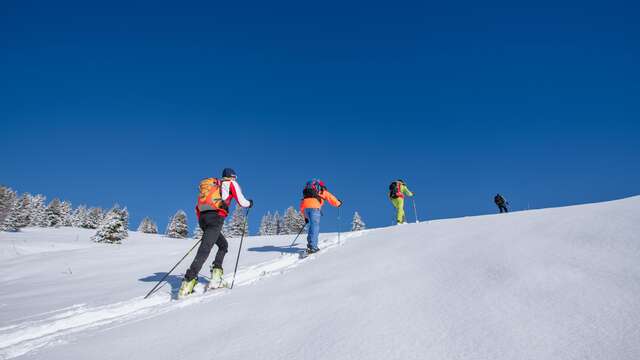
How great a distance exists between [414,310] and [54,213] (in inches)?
3394

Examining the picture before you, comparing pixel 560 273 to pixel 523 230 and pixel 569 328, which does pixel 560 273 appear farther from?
pixel 523 230

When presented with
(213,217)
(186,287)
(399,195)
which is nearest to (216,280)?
(186,287)

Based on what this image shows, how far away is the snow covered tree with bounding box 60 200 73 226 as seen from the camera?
6774cm

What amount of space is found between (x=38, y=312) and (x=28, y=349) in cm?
216

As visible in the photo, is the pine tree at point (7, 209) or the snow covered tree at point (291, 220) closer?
the pine tree at point (7, 209)

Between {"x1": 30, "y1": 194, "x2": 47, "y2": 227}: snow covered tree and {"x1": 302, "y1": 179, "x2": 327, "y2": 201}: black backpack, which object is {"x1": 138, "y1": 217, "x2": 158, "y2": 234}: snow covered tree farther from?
{"x1": 302, "y1": 179, "x2": 327, "y2": 201}: black backpack

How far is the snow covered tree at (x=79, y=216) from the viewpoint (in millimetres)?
69000

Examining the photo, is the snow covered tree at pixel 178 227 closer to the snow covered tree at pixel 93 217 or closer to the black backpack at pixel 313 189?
the snow covered tree at pixel 93 217

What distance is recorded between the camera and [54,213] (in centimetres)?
6594

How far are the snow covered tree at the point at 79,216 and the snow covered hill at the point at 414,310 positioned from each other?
8112cm

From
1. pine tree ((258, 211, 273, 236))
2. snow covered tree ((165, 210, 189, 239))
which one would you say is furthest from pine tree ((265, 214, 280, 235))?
snow covered tree ((165, 210, 189, 239))

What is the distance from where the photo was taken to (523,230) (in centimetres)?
435

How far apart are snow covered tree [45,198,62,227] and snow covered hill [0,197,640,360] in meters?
79.0

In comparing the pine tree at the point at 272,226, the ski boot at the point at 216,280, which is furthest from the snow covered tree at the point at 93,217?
the ski boot at the point at 216,280
